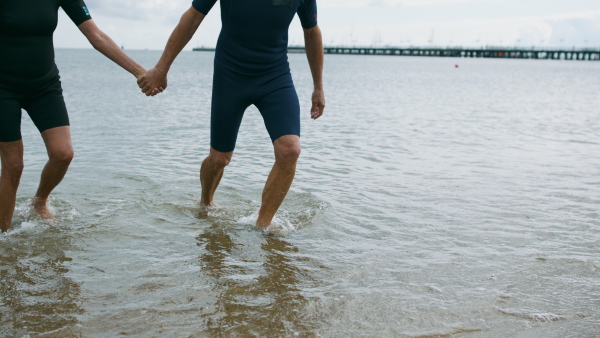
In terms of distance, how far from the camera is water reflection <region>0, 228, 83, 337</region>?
11.1 ft

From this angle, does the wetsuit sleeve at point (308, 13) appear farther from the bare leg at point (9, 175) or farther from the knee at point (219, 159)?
the bare leg at point (9, 175)

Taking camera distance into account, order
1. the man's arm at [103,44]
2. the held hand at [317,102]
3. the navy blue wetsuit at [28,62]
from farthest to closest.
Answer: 1. the held hand at [317,102]
2. the man's arm at [103,44]
3. the navy blue wetsuit at [28,62]

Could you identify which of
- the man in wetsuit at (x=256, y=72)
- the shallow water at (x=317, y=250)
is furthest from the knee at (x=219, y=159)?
the shallow water at (x=317, y=250)

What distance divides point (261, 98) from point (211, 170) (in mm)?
1030

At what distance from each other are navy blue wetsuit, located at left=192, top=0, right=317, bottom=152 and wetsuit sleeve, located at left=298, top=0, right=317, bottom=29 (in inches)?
0.4

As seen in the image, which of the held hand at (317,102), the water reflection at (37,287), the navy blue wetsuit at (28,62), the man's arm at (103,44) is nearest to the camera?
the water reflection at (37,287)

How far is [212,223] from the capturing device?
587 centimetres

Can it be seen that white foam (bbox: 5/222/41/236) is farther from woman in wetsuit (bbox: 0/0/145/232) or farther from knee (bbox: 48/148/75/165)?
knee (bbox: 48/148/75/165)

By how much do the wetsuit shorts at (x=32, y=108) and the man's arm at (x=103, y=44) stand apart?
0.46 metres

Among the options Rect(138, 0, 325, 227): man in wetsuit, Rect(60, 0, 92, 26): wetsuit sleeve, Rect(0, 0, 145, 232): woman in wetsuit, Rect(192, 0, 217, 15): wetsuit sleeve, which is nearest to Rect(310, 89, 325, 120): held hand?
Rect(138, 0, 325, 227): man in wetsuit

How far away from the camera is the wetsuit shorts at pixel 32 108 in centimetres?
474

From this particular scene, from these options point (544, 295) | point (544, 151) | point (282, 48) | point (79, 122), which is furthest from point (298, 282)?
point (79, 122)

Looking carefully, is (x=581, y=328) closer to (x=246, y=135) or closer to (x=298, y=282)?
(x=298, y=282)

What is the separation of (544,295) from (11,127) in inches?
168
